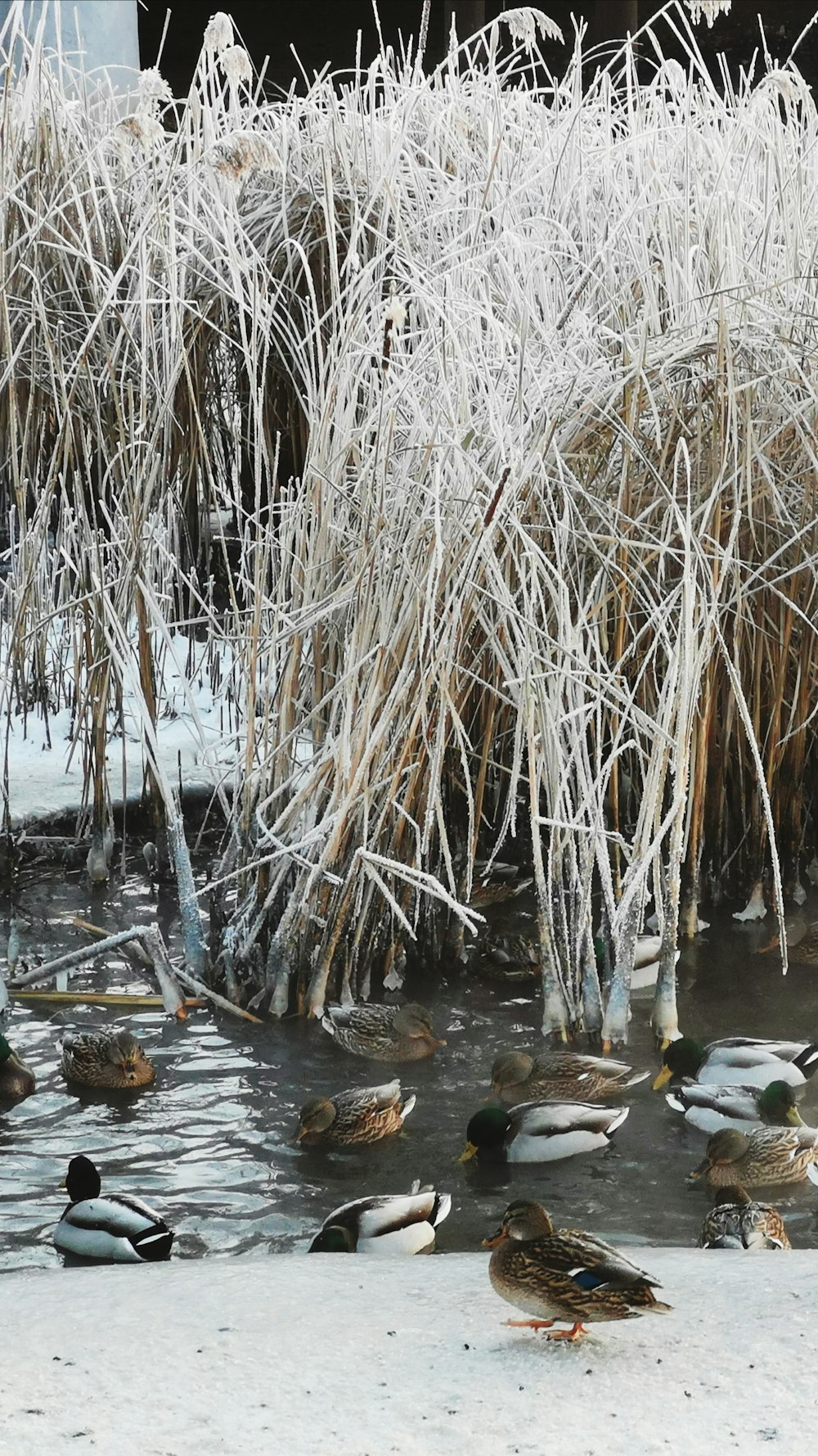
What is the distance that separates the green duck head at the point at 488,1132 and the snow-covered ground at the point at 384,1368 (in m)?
0.65

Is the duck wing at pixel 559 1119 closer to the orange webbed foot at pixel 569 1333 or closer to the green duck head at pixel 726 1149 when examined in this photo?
the green duck head at pixel 726 1149

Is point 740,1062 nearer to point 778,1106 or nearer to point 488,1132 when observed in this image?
point 778,1106

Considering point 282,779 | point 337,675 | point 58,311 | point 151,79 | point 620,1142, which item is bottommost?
point 620,1142

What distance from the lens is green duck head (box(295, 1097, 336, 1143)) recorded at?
334 centimetres

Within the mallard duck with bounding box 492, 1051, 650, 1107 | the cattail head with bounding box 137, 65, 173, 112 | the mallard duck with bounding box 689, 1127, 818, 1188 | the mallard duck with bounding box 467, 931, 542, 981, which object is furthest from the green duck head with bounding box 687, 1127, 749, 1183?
the cattail head with bounding box 137, 65, 173, 112

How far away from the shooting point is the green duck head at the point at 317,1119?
11.0ft

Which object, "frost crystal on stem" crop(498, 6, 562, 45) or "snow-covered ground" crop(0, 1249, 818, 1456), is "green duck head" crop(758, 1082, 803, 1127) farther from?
"frost crystal on stem" crop(498, 6, 562, 45)

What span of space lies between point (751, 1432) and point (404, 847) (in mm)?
2060

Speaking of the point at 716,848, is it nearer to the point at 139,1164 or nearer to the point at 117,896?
the point at 117,896

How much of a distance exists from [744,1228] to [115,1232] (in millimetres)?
1084

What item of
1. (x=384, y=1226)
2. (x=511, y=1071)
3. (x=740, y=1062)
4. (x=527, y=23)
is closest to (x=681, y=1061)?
(x=740, y=1062)

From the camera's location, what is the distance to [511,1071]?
140 inches

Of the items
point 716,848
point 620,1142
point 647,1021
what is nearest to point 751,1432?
point 620,1142

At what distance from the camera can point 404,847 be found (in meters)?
4.02
